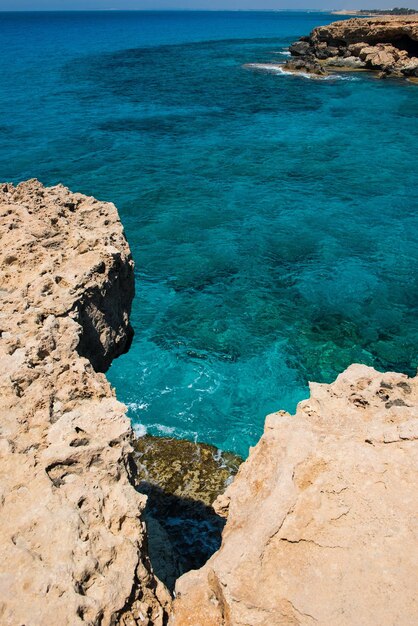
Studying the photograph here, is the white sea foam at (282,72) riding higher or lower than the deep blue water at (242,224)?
higher

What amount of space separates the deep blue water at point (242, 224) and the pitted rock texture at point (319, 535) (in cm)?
695

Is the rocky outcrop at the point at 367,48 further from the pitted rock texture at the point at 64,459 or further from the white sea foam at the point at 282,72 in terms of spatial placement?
the pitted rock texture at the point at 64,459

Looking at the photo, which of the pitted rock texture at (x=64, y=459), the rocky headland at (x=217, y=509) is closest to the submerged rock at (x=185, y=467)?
the rocky headland at (x=217, y=509)

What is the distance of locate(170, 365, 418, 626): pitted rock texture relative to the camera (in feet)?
13.1

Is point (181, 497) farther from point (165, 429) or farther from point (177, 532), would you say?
point (165, 429)

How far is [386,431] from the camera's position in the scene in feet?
16.8

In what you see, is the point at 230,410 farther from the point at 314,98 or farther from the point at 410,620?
the point at 314,98

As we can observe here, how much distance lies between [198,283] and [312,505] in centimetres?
1339

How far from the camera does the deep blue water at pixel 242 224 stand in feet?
45.9

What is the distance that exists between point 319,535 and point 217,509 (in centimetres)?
225

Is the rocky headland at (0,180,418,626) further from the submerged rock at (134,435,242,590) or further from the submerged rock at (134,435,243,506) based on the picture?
the submerged rock at (134,435,243,506)

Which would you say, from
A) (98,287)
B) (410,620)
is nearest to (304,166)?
(98,287)

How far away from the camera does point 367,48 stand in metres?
56.2

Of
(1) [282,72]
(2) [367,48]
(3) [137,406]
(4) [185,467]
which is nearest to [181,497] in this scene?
(4) [185,467]
